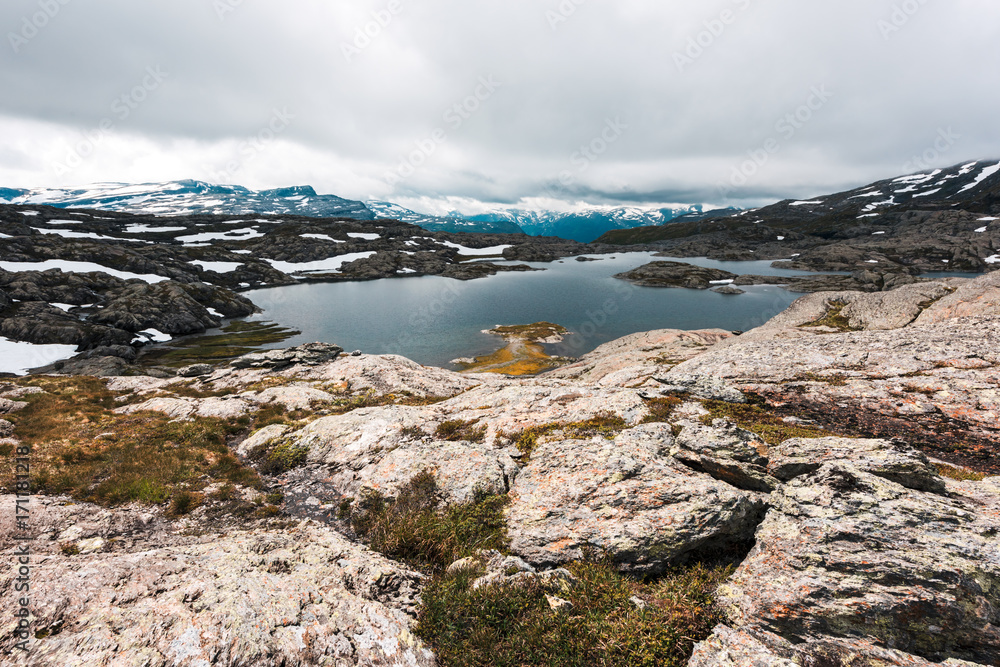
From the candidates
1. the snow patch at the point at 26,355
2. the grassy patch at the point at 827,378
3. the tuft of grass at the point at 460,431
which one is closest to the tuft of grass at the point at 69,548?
the tuft of grass at the point at 460,431

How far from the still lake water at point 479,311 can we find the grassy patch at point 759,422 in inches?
2267

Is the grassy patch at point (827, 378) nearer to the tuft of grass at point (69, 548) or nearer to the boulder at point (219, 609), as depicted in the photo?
the boulder at point (219, 609)

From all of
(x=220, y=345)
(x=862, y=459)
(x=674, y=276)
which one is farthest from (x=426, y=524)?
(x=674, y=276)

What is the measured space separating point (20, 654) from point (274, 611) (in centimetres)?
359

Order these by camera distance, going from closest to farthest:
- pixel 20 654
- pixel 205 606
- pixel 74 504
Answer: pixel 20 654, pixel 205 606, pixel 74 504

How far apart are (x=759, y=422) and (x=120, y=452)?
2923 cm

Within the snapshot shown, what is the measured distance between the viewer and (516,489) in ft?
41.1

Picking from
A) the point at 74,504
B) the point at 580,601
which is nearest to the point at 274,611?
the point at 580,601

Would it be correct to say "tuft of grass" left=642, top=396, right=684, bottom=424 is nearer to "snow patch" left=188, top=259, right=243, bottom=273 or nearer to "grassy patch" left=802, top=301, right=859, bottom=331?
"grassy patch" left=802, top=301, right=859, bottom=331

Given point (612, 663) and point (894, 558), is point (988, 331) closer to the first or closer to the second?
point (894, 558)

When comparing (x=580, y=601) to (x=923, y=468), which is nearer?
(x=580, y=601)

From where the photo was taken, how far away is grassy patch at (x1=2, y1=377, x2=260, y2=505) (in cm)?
1345

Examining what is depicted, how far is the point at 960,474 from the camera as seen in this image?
10766mm

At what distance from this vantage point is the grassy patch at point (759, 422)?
13.6 meters
